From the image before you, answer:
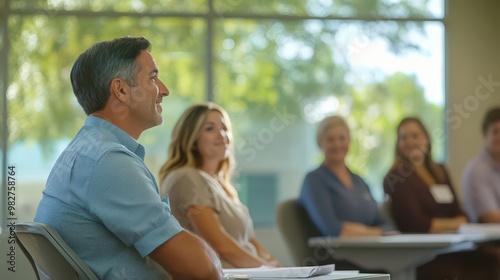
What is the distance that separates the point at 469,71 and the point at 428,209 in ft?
8.02

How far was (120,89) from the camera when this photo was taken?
2.23 m

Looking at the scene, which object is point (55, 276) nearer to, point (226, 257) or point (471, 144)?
Result: point (226, 257)

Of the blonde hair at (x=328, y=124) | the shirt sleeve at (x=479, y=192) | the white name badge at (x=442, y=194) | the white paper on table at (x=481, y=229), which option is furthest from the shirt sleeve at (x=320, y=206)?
the shirt sleeve at (x=479, y=192)

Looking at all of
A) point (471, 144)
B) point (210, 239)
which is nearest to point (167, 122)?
point (471, 144)

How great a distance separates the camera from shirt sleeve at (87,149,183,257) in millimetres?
1981

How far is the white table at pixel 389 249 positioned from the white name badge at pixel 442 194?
3.25ft

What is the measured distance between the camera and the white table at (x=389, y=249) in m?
4.68

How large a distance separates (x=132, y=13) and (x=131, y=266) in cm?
545

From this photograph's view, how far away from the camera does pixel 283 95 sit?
297 inches

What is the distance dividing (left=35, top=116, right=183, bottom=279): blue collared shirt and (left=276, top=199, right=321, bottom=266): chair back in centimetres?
311

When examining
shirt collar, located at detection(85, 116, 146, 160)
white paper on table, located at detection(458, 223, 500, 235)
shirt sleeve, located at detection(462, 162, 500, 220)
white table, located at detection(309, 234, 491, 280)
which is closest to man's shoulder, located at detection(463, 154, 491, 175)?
shirt sleeve, located at detection(462, 162, 500, 220)

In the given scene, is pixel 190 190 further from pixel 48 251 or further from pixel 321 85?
pixel 321 85

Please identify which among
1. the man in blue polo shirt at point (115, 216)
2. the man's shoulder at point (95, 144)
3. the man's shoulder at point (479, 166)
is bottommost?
the man's shoulder at point (479, 166)

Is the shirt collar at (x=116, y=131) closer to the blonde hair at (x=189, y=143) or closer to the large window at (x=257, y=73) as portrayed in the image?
the blonde hair at (x=189, y=143)
